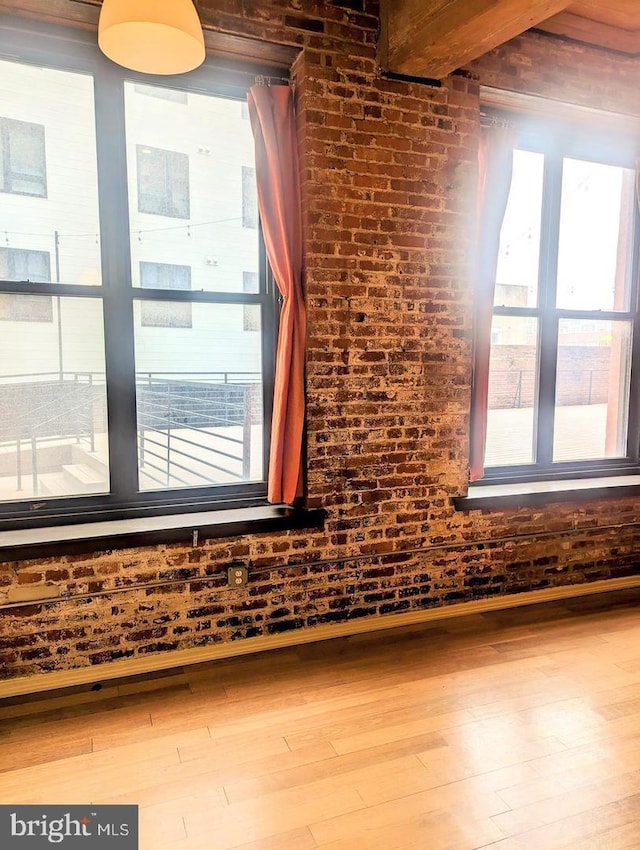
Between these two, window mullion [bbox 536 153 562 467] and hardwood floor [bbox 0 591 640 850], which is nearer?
hardwood floor [bbox 0 591 640 850]

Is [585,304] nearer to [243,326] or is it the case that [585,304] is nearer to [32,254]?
[243,326]

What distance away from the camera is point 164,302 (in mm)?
2855

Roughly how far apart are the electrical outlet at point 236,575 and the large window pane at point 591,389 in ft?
7.21

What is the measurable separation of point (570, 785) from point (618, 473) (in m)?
2.42

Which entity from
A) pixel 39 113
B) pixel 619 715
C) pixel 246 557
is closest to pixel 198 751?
pixel 246 557

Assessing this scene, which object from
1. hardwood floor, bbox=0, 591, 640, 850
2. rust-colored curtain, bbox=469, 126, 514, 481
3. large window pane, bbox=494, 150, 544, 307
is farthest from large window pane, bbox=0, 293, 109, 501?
large window pane, bbox=494, 150, 544, 307

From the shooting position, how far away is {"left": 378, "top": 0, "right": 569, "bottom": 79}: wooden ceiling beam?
239 centimetres

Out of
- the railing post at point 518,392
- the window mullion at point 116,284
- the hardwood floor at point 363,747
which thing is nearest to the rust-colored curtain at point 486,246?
the railing post at point 518,392

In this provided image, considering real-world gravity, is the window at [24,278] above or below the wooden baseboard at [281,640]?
above

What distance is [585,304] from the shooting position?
3855 millimetres

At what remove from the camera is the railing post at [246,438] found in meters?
3.06

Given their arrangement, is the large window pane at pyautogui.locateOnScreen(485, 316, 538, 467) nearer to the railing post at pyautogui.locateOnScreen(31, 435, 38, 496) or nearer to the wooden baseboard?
the wooden baseboard

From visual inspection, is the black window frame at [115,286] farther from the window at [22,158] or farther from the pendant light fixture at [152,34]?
the pendant light fixture at [152,34]

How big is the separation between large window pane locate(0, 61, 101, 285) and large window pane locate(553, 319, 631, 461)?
284cm
